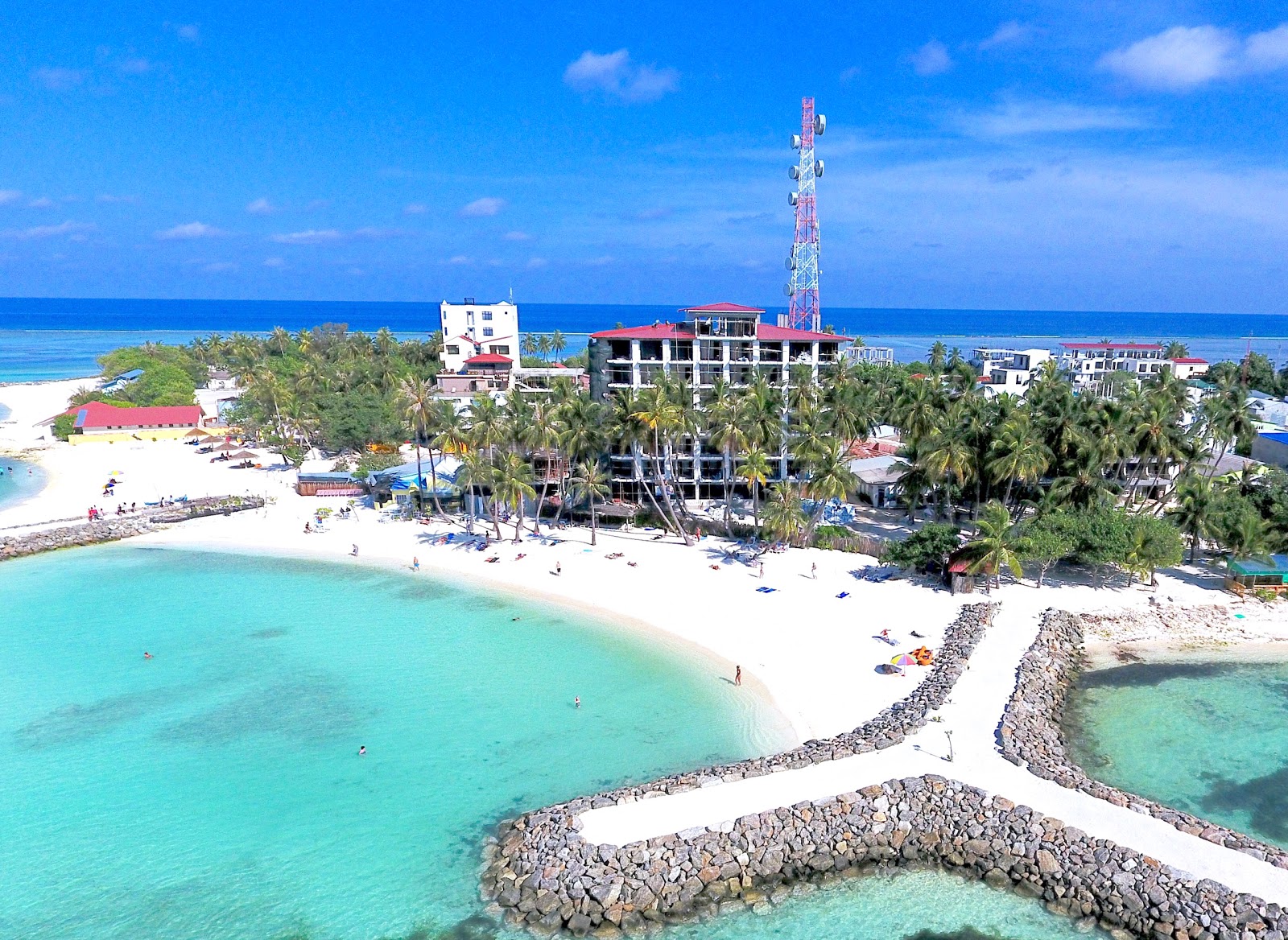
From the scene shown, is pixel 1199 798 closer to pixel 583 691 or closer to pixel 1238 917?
pixel 1238 917

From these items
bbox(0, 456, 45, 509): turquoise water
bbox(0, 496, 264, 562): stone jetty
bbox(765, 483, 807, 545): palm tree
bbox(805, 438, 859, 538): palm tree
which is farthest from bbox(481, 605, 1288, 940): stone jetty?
bbox(0, 456, 45, 509): turquoise water

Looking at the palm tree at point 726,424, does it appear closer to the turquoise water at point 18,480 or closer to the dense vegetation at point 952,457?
the dense vegetation at point 952,457

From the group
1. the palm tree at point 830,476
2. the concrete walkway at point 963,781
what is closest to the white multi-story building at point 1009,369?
the palm tree at point 830,476

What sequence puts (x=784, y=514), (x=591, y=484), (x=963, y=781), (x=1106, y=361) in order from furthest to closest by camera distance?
1. (x=1106, y=361)
2. (x=591, y=484)
3. (x=784, y=514)
4. (x=963, y=781)

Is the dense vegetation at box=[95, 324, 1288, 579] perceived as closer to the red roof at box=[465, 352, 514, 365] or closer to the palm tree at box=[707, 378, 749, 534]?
the palm tree at box=[707, 378, 749, 534]

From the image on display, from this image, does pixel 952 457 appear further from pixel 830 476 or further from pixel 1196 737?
pixel 1196 737

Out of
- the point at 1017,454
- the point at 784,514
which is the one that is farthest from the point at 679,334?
the point at 1017,454

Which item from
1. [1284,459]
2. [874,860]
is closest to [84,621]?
[874,860]
